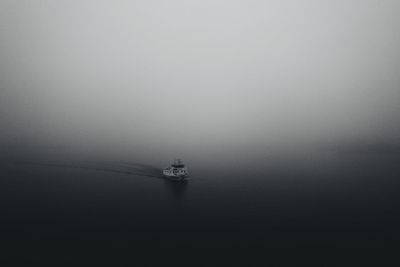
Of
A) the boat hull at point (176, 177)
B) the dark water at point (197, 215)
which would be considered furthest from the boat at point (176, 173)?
the dark water at point (197, 215)

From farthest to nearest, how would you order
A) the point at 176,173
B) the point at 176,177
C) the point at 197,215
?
the point at 176,173 < the point at 176,177 < the point at 197,215

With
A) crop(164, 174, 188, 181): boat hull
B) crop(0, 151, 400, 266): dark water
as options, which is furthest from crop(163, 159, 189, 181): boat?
crop(0, 151, 400, 266): dark water

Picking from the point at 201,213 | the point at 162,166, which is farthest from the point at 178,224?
the point at 162,166

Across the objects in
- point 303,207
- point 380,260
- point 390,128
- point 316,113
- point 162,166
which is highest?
point 316,113

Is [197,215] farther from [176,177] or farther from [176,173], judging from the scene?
[176,173]

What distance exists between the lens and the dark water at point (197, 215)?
5006 cm

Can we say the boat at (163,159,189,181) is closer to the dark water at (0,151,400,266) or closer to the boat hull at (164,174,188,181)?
the boat hull at (164,174,188,181)

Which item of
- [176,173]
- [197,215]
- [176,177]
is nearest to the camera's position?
[197,215]

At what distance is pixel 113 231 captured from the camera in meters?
57.2

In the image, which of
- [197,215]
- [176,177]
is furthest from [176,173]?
[197,215]

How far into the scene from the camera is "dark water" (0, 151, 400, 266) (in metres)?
50.1

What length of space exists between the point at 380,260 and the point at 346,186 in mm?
38126

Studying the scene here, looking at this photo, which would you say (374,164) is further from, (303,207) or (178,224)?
(178,224)

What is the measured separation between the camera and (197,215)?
212ft
